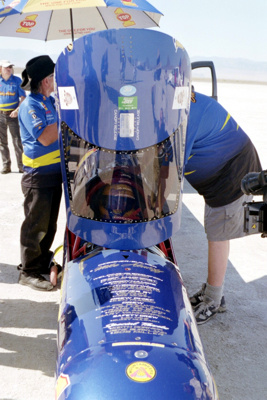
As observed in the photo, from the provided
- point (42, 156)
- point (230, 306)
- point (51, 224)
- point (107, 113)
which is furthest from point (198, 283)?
point (107, 113)

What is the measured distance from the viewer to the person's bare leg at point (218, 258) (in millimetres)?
3316

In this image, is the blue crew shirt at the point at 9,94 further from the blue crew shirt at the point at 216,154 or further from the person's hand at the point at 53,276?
the blue crew shirt at the point at 216,154

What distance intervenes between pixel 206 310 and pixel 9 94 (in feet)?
19.8

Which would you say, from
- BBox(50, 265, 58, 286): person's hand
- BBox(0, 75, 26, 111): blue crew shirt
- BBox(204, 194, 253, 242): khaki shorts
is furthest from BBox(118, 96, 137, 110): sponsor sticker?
BBox(0, 75, 26, 111): blue crew shirt

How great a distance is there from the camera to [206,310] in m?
3.46

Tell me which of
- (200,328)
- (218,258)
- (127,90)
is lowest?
(200,328)

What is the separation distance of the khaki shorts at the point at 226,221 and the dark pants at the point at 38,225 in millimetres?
1416

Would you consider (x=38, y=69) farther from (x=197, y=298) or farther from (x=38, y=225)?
(x=197, y=298)

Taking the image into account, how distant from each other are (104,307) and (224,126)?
164 centimetres

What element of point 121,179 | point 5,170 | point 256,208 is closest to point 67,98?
point 121,179

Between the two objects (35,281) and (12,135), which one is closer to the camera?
(35,281)

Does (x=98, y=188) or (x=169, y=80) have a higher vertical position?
(x=169, y=80)

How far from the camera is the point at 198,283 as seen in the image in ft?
13.5

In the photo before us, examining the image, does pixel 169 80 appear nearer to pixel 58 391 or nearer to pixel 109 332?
pixel 109 332
